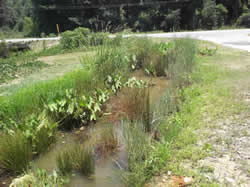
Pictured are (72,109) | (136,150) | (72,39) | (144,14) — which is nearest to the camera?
(136,150)

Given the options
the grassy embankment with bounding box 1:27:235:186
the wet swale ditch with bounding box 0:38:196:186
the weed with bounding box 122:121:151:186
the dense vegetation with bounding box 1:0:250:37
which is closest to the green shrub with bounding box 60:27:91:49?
the grassy embankment with bounding box 1:27:235:186

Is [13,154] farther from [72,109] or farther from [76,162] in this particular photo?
[72,109]

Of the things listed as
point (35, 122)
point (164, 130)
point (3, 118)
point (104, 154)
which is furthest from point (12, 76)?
point (164, 130)

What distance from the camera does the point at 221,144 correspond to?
2334 millimetres

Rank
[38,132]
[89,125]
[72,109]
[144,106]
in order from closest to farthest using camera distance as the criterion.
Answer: [38,132] → [144,106] → [72,109] → [89,125]

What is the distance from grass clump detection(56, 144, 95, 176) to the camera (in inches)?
86.9

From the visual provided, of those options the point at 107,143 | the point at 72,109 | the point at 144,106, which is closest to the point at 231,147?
the point at 144,106

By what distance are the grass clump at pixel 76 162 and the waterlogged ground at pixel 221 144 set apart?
2.17 ft

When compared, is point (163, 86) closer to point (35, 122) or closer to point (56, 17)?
point (35, 122)

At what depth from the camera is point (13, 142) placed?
91.4 inches

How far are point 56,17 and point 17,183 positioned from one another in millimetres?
25683

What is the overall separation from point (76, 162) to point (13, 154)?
664 mm

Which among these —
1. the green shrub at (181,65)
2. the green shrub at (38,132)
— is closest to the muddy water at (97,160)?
the green shrub at (38,132)

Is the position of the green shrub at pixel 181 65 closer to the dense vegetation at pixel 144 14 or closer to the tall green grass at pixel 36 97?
the tall green grass at pixel 36 97
